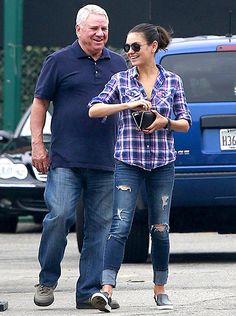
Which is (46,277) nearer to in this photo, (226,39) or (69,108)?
(69,108)

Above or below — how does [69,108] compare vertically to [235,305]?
above

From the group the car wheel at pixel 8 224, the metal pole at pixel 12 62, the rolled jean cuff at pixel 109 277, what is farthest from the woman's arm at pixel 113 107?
the metal pole at pixel 12 62

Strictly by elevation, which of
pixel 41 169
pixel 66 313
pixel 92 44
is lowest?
pixel 66 313

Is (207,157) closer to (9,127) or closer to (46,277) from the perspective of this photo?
(46,277)

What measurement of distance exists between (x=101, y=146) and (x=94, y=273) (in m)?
0.81

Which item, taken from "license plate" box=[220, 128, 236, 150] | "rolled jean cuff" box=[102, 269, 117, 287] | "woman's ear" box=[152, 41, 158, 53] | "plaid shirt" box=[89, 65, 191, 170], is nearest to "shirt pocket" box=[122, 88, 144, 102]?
"plaid shirt" box=[89, 65, 191, 170]

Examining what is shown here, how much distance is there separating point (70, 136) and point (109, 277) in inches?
35.4

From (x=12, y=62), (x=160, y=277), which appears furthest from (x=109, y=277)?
(x=12, y=62)

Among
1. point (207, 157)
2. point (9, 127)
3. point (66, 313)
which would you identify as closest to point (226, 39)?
point (207, 157)

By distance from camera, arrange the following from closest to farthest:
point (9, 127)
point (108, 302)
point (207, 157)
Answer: point (108, 302), point (207, 157), point (9, 127)

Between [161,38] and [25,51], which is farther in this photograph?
[25,51]

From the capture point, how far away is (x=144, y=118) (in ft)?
26.6

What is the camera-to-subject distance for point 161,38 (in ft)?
27.8

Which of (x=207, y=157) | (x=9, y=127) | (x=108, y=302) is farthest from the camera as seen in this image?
(x=9, y=127)
